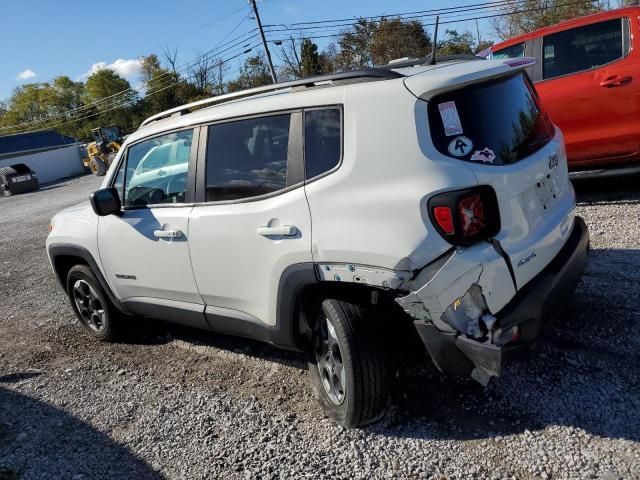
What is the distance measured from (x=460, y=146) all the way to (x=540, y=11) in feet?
112

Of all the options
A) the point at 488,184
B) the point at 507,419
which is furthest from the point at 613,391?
the point at 488,184

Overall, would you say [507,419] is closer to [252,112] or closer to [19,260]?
[252,112]

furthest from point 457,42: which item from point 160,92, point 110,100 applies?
point 110,100

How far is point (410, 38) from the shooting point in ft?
137

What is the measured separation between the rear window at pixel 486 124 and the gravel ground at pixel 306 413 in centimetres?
133

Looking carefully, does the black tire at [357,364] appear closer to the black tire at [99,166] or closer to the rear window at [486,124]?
the rear window at [486,124]

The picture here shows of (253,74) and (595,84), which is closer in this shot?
(595,84)

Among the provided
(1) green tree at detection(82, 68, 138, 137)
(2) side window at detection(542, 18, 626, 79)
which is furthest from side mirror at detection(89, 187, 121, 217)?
(1) green tree at detection(82, 68, 138, 137)

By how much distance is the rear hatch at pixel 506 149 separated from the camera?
2621mm

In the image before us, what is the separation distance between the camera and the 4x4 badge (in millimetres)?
2594

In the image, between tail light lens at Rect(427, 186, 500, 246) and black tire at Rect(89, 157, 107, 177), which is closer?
tail light lens at Rect(427, 186, 500, 246)

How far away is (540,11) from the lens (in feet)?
105

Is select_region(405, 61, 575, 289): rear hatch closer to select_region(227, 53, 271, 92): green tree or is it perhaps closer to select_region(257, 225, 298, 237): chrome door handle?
select_region(257, 225, 298, 237): chrome door handle

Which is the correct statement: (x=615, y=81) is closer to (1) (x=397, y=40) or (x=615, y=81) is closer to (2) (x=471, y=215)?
(2) (x=471, y=215)
